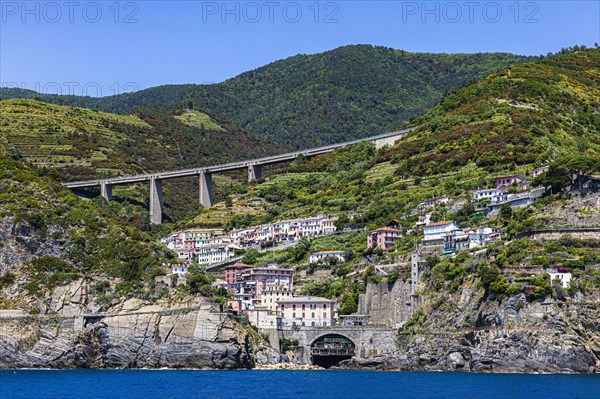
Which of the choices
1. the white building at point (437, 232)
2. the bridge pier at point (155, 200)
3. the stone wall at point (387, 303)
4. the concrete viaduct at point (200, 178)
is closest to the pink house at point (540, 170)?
the white building at point (437, 232)

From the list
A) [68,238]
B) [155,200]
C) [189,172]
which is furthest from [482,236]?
[189,172]

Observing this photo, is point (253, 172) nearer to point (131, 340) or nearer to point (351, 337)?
point (351, 337)

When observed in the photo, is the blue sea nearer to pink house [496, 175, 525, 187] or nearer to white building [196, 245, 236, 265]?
pink house [496, 175, 525, 187]

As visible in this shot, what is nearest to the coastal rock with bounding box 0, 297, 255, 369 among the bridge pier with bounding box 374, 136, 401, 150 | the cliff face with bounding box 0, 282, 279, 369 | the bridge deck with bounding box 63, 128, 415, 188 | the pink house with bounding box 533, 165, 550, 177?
the cliff face with bounding box 0, 282, 279, 369

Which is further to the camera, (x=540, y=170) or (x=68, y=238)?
(x=540, y=170)

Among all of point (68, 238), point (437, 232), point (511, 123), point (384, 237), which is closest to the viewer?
point (68, 238)

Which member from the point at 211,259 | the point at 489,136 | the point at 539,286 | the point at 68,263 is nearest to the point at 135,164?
the point at 211,259
